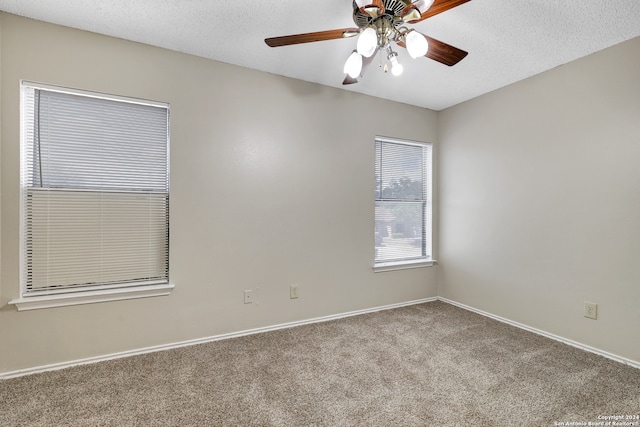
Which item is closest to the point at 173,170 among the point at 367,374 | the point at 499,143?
the point at 367,374

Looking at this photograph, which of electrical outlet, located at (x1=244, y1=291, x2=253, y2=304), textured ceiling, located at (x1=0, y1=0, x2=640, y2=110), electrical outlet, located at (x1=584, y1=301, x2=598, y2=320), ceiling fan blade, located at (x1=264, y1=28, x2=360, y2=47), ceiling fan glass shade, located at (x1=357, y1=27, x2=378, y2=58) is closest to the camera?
ceiling fan glass shade, located at (x1=357, y1=27, x2=378, y2=58)

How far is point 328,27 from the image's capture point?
7.09ft

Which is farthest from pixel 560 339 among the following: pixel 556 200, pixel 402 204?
pixel 402 204

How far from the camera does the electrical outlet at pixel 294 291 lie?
3.01 m

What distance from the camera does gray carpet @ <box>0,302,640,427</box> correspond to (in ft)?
5.59

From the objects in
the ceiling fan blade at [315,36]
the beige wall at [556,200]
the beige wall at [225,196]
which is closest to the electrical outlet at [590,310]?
the beige wall at [556,200]

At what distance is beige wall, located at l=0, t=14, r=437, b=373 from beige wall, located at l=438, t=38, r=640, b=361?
88 cm

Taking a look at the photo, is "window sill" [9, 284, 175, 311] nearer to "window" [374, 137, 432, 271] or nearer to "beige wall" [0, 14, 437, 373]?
"beige wall" [0, 14, 437, 373]

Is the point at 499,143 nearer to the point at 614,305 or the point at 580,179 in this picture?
the point at 580,179

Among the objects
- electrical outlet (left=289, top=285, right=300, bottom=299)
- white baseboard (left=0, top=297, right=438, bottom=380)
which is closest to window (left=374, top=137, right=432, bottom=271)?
white baseboard (left=0, top=297, right=438, bottom=380)

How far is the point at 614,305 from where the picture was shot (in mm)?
2367

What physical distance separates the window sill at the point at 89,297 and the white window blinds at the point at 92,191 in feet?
0.23

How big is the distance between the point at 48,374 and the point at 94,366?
0.26 metres

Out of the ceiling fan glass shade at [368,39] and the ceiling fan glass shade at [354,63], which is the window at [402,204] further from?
the ceiling fan glass shade at [368,39]
